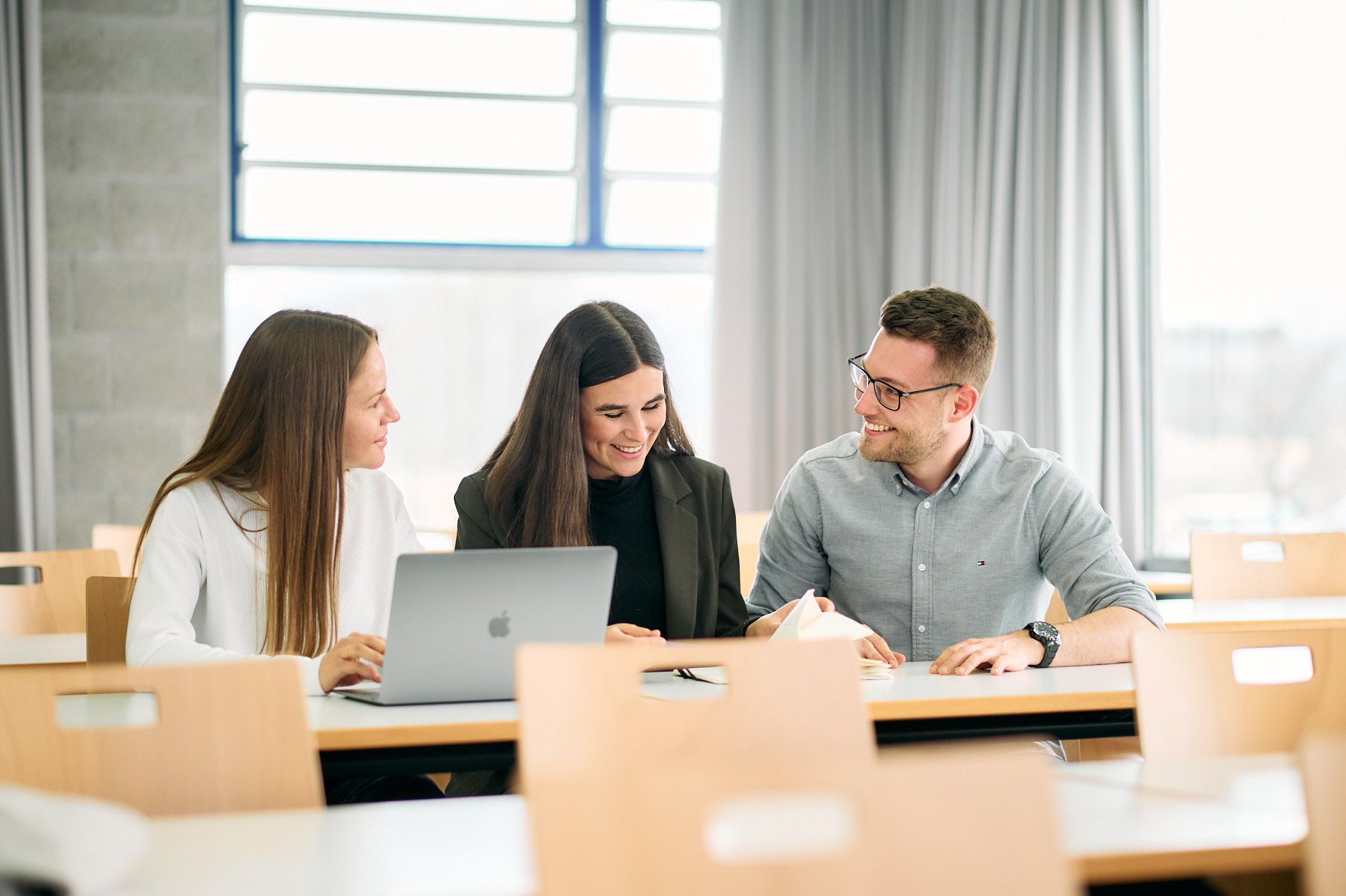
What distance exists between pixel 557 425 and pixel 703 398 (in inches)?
97.3

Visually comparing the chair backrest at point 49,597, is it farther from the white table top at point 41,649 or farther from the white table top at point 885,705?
the white table top at point 885,705

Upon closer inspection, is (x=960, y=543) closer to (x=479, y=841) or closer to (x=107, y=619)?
(x=479, y=841)

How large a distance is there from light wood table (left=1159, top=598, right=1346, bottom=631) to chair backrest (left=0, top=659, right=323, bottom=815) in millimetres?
1721

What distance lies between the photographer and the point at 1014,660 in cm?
177

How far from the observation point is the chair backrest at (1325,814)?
2.91 feet

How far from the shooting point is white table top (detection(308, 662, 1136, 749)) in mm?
1366

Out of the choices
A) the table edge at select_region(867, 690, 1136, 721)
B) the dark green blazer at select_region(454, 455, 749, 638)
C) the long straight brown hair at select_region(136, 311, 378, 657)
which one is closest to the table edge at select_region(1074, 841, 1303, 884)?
the table edge at select_region(867, 690, 1136, 721)

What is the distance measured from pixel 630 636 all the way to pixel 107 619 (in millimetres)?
877

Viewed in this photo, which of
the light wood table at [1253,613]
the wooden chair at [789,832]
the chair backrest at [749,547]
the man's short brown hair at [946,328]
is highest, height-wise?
the man's short brown hair at [946,328]

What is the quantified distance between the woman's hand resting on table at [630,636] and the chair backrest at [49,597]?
1.42 meters

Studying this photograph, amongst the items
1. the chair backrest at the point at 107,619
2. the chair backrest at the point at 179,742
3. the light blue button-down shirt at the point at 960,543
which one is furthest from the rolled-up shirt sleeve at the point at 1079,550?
the chair backrest at the point at 107,619

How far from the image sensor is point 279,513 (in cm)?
187

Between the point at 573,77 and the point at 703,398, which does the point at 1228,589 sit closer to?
the point at 703,398

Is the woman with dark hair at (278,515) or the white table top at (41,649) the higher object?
the woman with dark hair at (278,515)
